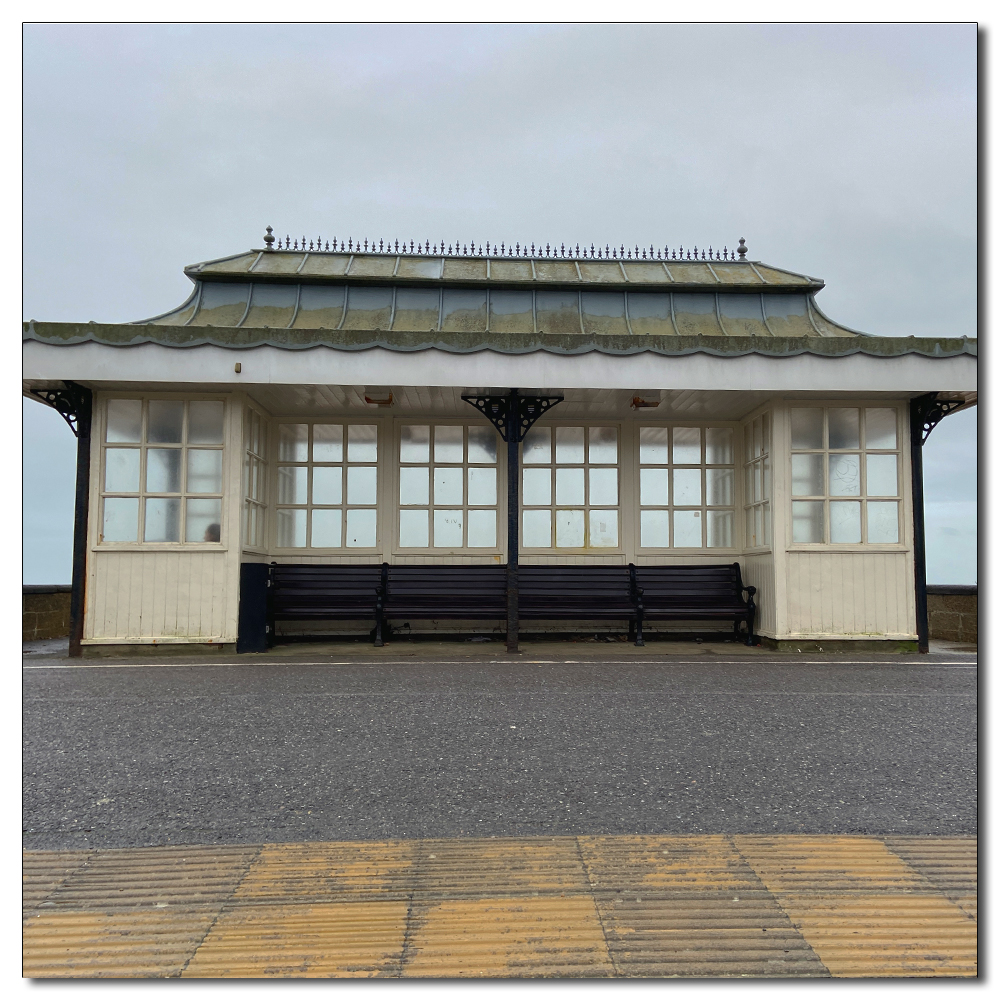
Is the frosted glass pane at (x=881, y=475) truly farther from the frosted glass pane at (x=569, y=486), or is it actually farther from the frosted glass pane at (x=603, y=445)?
the frosted glass pane at (x=569, y=486)

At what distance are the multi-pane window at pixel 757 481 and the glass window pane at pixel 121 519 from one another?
7.65 m

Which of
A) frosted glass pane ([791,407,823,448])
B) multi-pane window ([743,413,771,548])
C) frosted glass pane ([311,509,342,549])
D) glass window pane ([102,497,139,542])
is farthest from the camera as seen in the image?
frosted glass pane ([311,509,342,549])

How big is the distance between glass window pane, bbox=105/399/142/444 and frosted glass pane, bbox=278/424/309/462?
215 centimetres

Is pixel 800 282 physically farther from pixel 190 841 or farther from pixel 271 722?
pixel 190 841

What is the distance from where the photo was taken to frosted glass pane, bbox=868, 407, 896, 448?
988 centimetres

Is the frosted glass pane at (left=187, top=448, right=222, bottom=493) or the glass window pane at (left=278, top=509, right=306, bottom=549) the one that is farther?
the glass window pane at (left=278, top=509, right=306, bottom=549)

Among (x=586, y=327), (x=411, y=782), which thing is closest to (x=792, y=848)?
(x=411, y=782)

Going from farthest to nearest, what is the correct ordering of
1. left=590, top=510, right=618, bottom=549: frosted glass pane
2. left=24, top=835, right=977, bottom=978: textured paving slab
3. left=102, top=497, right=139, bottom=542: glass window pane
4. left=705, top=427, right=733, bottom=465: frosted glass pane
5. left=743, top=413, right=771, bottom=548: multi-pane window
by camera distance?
left=705, top=427, right=733, bottom=465: frosted glass pane
left=590, top=510, right=618, bottom=549: frosted glass pane
left=743, top=413, right=771, bottom=548: multi-pane window
left=102, top=497, right=139, bottom=542: glass window pane
left=24, top=835, right=977, bottom=978: textured paving slab

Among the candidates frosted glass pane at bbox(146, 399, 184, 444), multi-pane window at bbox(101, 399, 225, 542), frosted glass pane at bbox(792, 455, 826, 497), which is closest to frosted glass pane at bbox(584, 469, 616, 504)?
frosted glass pane at bbox(792, 455, 826, 497)

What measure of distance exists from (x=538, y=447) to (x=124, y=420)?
5.36 metres

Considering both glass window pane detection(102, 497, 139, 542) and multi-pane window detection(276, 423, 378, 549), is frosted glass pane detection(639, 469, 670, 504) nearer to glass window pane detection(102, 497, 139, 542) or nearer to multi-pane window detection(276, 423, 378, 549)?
multi-pane window detection(276, 423, 378, 549)

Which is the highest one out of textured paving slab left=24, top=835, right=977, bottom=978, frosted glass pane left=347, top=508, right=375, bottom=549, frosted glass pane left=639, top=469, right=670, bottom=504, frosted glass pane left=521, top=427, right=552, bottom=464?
frosted glass pane left=521, top=427, right=552, bottom=464

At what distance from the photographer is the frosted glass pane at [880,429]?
32.4 ft

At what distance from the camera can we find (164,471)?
937cm
